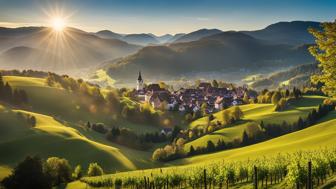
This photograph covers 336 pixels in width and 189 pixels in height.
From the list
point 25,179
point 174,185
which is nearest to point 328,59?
point 174,185

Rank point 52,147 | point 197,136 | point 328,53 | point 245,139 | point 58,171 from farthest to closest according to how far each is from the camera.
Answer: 1. point 197,136
2. point 245,139
3. point 52,147
4. point 58,171
5. point 328,53

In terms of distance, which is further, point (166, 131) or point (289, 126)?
point (166, 131)

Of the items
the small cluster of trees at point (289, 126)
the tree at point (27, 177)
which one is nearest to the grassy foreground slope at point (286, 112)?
the small cluster of trees at point (289, 126)

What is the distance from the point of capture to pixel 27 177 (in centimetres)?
8169

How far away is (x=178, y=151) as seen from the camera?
138250 millimetres

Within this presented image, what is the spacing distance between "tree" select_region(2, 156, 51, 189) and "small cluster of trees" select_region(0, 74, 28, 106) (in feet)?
374

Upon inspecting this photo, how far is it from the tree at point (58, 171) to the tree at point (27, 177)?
23.3ft

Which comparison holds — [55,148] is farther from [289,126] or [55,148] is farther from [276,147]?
[289,126]

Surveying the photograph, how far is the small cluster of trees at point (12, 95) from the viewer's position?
19050 centimetres

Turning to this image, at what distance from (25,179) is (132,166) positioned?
138ft

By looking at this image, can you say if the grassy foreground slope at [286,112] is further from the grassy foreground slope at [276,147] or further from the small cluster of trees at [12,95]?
the small cluster of trees at [12,95]

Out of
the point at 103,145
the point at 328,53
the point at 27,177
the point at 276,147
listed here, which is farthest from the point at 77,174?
the point at 328,53

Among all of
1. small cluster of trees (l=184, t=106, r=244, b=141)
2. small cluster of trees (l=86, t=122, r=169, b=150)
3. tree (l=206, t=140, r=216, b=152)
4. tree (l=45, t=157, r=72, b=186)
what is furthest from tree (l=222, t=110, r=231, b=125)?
tree (l=45, t=157, r=72, b=186)

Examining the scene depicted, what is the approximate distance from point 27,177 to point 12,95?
400ft
